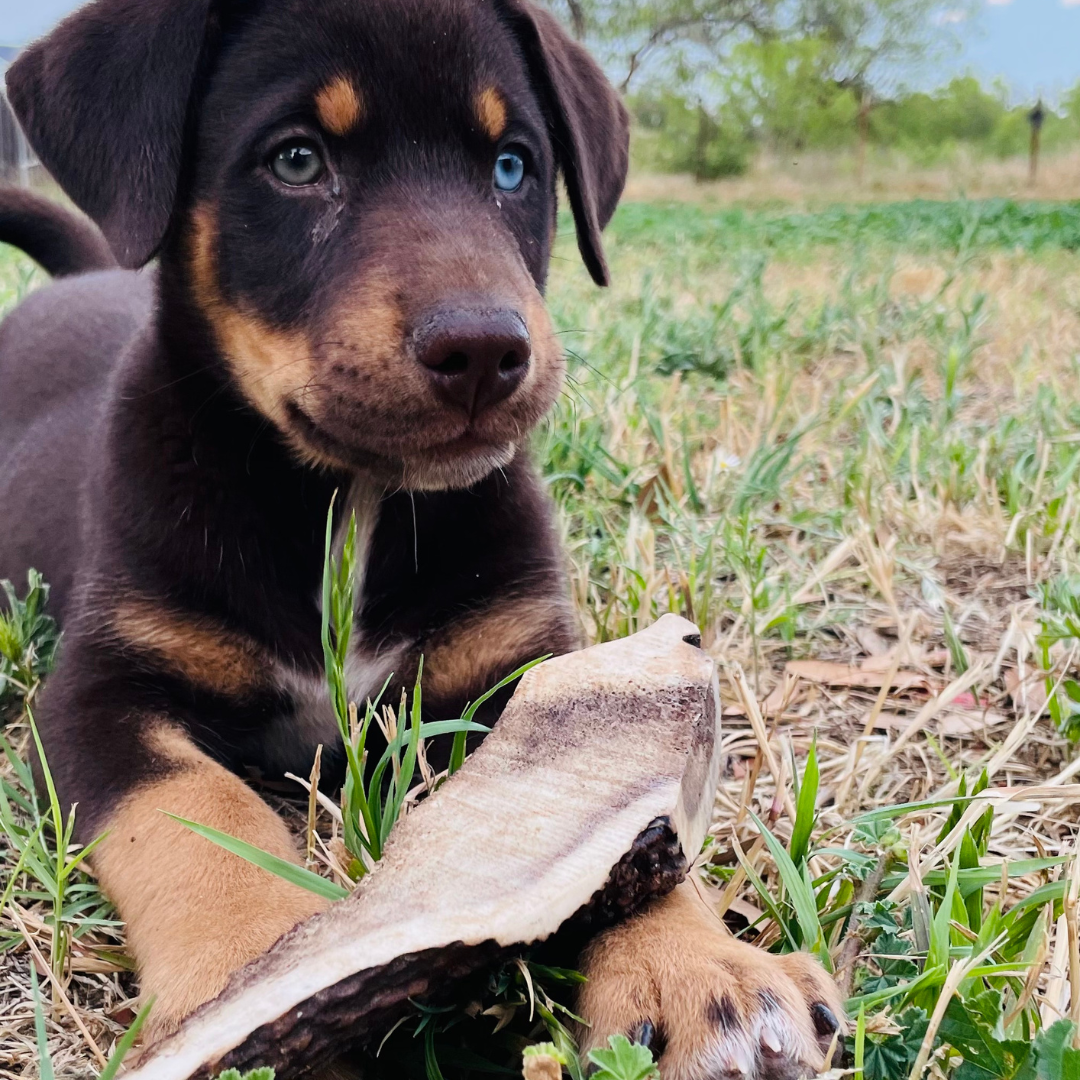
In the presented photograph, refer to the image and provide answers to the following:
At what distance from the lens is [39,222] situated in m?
4.36

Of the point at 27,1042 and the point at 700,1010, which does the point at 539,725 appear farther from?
the point at 27,1042

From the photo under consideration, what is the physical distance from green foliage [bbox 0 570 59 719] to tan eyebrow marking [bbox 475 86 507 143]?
1389 millimetres

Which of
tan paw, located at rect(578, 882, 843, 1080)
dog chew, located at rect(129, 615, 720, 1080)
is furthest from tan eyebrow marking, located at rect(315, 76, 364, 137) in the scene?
tan paw, located at rect(578, 882, 843, 1080)

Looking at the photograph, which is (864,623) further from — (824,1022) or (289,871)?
(289,871)

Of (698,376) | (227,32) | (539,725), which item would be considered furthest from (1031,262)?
(539,725)

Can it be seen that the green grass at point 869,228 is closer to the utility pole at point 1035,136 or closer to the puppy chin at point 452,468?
the utility pole at point 1035,136

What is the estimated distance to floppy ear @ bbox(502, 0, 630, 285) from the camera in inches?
98.6

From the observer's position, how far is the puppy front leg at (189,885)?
1.46 metres

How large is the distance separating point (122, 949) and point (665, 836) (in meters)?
0.84

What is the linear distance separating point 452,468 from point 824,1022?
109cm

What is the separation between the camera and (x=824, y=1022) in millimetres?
1300

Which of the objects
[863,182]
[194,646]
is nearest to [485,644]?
[194,646]

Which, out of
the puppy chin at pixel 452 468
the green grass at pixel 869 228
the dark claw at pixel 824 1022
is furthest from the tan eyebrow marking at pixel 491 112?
the green grass at pixel 869 228

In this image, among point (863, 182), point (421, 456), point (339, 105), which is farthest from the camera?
point (863, 182)
